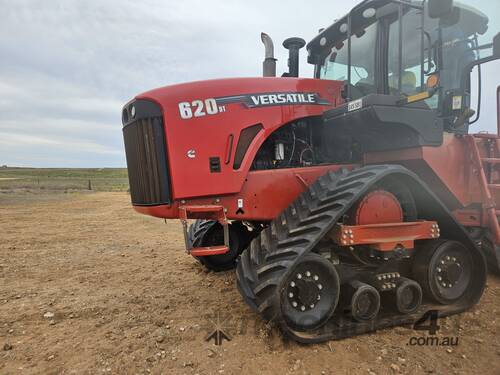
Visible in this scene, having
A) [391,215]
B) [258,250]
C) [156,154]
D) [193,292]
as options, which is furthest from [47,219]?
[391,215]

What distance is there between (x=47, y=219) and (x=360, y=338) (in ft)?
34.2

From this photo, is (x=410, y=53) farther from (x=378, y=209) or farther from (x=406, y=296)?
(x=406, y=296)

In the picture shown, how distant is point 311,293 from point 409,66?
2.85 metres

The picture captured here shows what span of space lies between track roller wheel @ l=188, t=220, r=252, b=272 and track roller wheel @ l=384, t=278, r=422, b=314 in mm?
2289

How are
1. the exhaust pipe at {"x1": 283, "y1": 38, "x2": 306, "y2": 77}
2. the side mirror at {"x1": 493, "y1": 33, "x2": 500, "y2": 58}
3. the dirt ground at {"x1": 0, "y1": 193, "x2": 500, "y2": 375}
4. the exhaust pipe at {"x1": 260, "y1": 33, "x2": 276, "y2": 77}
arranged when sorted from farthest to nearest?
the exhaust pipe at {"x1": 283, "y1": 38, "x2": 306, "y2": 77} → the exhaust pipe at {"x1": 260, "y1": 33, "x2": 276, "y2": 77} → the side mirror at {"x1": 493, "y1": 33, "x2": 500, "y2": 58} → the dirt ground at {"x1": 0, "y1": 193, "x2": 500, "y2": 375}

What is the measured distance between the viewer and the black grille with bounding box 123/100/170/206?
350 centimetres

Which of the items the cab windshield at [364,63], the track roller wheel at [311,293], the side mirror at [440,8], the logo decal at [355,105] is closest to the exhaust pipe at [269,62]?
the cab windshield at [364,63]

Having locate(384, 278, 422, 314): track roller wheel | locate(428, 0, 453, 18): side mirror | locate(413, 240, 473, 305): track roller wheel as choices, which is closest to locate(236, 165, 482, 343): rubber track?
locate(384, 278, 422, 314): track roller wheel

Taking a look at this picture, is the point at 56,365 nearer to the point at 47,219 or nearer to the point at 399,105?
the point at 399,105

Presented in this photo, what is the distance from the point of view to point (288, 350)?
3018 mm

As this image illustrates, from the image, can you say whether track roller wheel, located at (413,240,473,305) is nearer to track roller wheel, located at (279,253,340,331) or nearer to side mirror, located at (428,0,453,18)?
track roller wheel, located at (279,253,340,331)

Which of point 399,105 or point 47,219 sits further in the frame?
point 47,219

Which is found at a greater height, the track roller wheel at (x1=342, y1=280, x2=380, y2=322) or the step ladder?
the step ladder

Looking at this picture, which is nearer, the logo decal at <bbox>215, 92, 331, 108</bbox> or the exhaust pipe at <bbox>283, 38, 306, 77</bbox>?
the logo decal at <bbox>215, 92, 331, 108</bbox>
